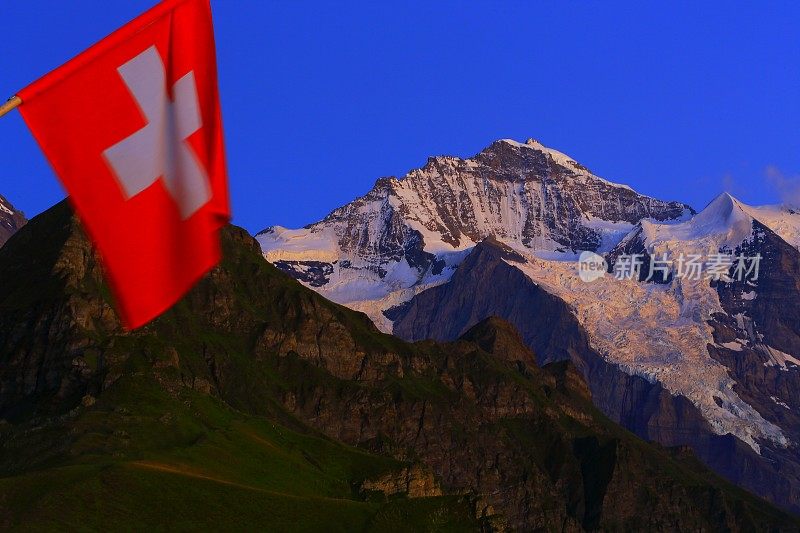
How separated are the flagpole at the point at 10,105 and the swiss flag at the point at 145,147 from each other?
2.79ft

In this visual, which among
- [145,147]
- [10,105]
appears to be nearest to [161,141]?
[145,147]

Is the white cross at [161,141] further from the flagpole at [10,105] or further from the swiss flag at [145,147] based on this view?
the flagpole at [10,105]

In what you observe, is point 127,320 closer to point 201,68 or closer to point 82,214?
point 82,214

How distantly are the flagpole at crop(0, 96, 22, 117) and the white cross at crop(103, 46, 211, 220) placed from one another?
184 inches

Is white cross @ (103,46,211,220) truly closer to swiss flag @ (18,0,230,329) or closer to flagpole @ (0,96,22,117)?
swiss flag @ (18,0,230,329)

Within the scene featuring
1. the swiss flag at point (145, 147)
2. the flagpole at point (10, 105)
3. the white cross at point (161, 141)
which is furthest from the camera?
the white cross at point (161, 141)

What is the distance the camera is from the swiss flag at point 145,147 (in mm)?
47875

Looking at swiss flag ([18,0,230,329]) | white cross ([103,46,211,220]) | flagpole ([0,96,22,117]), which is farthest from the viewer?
white cross ([103,46,211,220])

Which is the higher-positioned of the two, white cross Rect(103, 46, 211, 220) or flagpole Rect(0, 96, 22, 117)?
white cross Rect(103, 46, 211, 220)

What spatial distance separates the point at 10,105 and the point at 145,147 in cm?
678

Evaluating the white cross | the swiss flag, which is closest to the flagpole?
the swiss flag

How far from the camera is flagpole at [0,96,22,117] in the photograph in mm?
43156

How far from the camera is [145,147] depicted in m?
50.2

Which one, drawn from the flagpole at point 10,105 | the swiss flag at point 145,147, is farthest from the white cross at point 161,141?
the flagpole at point 10,105
